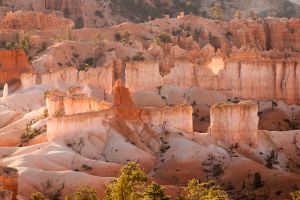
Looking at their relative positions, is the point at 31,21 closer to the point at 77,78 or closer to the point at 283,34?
the point at 77,78

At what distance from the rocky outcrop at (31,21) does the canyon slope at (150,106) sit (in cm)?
15

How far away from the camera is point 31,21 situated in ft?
376

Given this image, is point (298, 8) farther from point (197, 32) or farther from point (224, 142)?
point (224, 142)

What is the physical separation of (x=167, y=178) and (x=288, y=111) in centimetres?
3192

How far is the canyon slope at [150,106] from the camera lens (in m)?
64.7

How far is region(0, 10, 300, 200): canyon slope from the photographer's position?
A: 6469 centimetres

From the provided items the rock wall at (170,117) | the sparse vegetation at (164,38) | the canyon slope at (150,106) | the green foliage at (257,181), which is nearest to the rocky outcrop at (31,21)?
the canyon slope at (150,106)

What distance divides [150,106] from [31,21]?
31.8m

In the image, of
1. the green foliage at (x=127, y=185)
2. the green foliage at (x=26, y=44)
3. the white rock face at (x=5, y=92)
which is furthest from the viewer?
the green foliage at (x=26, y=44)

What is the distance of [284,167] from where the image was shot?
74.9m

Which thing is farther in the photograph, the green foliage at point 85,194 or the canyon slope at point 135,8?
the canyon slope at point 135,8

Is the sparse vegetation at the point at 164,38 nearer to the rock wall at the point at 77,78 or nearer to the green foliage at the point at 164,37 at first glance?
the green foliage at the point at 164,37

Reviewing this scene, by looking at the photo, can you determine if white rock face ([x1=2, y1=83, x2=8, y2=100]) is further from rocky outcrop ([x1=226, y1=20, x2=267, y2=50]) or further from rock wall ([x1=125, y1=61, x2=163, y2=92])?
rocky outcrop ([x1=226, y1=20, x2=267, y2=50])

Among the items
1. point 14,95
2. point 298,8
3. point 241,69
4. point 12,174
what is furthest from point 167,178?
point 298,8
